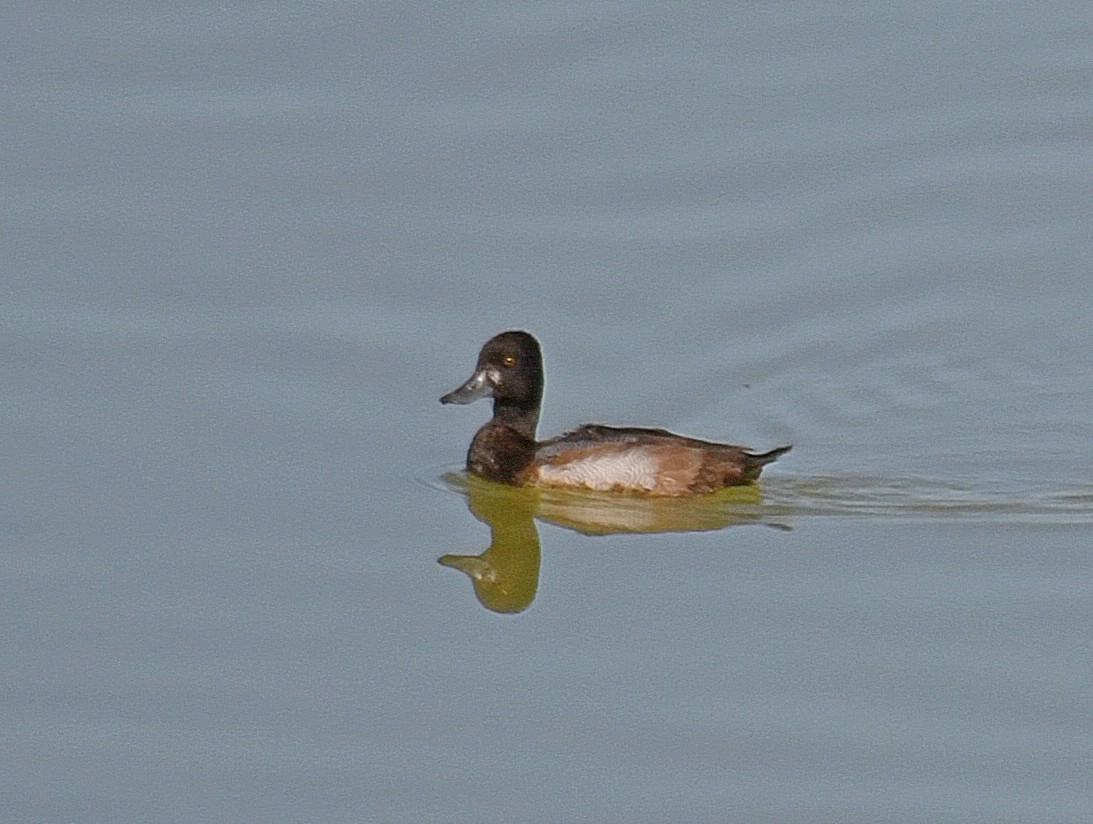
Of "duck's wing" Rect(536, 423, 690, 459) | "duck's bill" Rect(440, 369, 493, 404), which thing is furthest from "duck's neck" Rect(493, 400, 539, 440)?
"duck's wing" Rect(536, 423, 690, 459)

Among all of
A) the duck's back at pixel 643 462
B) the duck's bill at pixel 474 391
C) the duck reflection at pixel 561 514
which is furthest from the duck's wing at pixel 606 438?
the duck's bill at pixel 474 391

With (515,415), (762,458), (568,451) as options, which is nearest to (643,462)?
(568,451)

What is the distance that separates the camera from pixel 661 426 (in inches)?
529

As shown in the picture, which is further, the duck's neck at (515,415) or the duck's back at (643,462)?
the duck's neck at (515,415)

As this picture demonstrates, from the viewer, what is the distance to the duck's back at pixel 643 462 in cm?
1250

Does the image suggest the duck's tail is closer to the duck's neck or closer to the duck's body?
the duck's body

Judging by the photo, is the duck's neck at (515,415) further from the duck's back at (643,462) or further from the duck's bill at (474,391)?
the duck's back at (643,462)

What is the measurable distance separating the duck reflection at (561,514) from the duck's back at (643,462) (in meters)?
0.07

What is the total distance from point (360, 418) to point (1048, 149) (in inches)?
197

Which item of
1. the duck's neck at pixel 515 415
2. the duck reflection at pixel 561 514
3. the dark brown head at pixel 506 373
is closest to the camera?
the duck reflection at pixel 561 514

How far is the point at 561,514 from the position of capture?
41.9 feet

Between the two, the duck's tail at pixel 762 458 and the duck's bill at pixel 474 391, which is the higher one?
the duck's bill at pixel 474 391

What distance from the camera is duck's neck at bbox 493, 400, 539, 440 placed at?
13.2 meters

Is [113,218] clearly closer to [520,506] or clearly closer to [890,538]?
[520,506]
